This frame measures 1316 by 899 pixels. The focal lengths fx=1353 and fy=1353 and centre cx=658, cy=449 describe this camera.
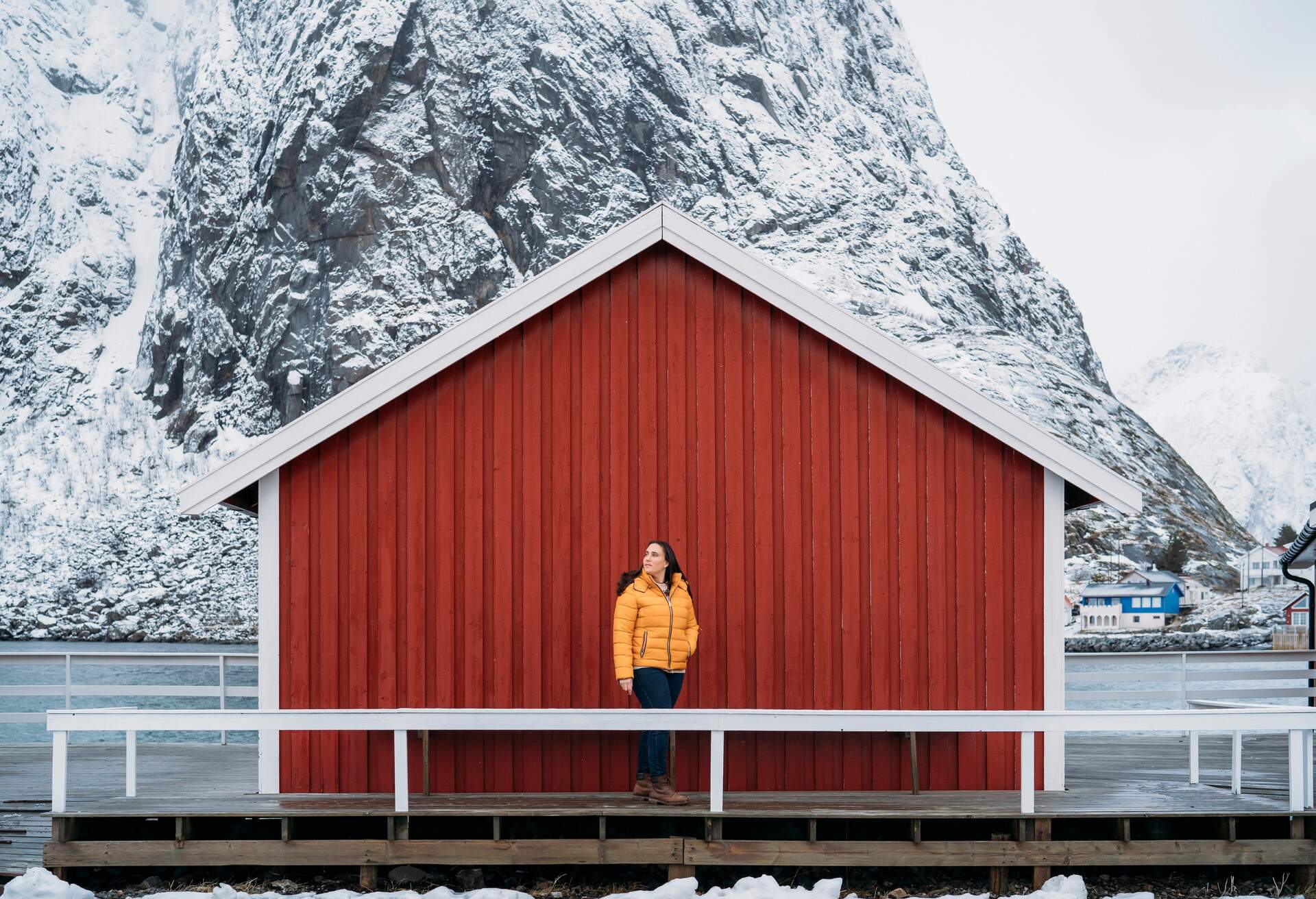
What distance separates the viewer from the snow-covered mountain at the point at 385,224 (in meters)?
126

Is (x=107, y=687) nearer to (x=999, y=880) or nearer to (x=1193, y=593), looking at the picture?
(x=999, y=880)

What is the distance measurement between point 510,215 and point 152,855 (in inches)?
5247

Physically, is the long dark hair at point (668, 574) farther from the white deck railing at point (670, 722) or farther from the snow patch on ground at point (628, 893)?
the snow patch on ground at point (628, 893)

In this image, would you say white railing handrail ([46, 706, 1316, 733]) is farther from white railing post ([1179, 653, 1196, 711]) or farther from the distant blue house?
the distant blue house

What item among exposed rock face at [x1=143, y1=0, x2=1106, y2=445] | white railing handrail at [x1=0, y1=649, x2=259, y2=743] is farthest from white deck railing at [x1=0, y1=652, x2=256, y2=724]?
exposed rock face at [x1=143, y1=0, x2=1106, y2=445]

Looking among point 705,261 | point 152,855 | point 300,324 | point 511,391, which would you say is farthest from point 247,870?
point 300,324

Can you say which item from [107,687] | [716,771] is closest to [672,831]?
[716,771]

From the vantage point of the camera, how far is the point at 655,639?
9.27 meters

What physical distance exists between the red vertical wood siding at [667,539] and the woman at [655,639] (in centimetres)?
115

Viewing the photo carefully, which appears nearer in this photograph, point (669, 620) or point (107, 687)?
point (669, 620)

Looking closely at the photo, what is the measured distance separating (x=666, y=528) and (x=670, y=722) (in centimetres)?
213

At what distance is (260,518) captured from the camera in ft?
34.5

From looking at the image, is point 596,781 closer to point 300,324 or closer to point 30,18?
point 300,324

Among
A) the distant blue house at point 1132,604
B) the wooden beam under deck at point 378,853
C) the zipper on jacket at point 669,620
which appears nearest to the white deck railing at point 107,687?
the wooden beam under deck at point 378,853
